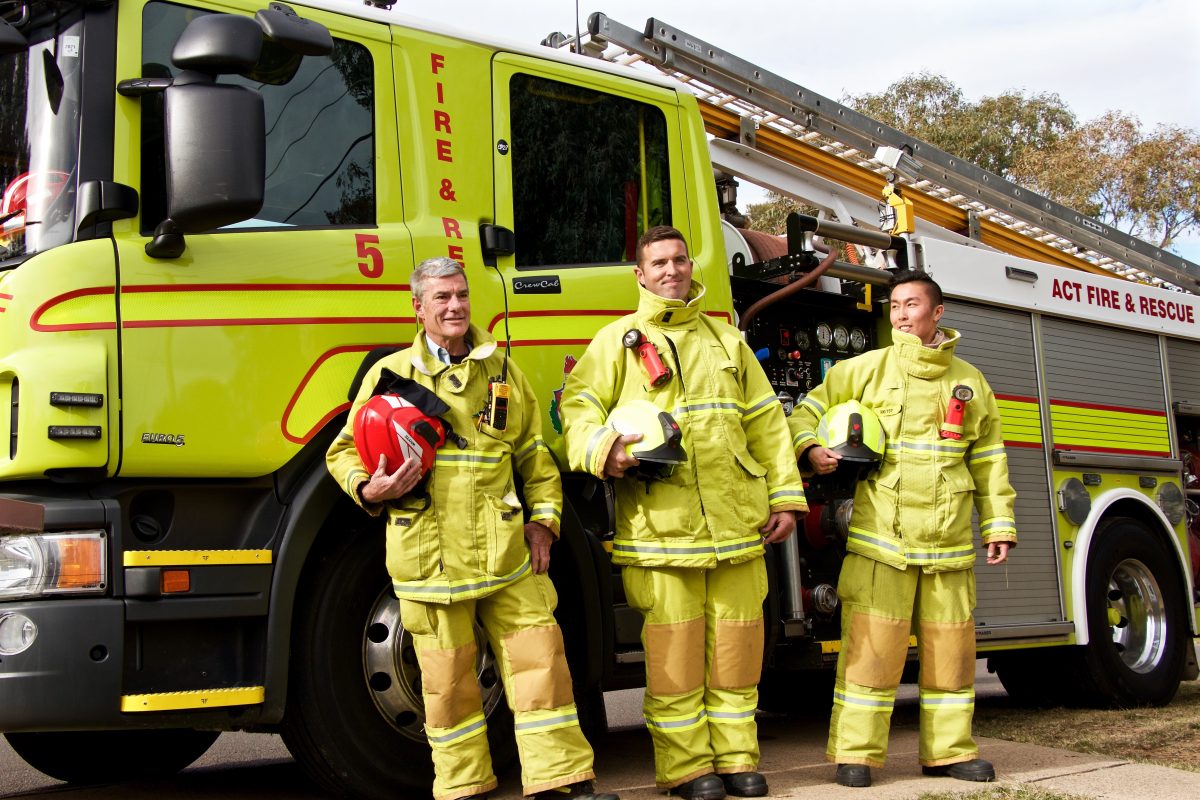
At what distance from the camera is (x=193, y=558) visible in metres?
3.84

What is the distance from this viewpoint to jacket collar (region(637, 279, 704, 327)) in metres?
4.45

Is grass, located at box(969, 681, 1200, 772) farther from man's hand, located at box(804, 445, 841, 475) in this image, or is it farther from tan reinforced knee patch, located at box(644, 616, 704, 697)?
tan reinforced knee patch, located at box(644, 616, 704, 697)

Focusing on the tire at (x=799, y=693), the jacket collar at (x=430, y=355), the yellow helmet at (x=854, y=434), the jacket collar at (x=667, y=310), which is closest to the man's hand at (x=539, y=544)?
the jacket collar at (x=430, y=355)

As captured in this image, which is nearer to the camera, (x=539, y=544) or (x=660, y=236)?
(x=539, y=544)

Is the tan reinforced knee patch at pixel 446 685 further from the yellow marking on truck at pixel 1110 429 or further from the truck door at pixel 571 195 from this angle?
the yellow marking on truck at pixel 1110 429

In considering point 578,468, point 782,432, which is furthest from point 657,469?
point 782,432

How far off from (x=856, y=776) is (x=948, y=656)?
22.7 inches

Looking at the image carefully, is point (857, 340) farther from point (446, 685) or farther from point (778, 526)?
point (446, 685)

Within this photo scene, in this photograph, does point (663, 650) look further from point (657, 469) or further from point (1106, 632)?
point (1106, 632)

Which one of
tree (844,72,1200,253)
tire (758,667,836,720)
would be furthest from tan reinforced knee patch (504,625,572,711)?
tree (844,72,1200,253)

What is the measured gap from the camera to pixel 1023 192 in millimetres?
Answer: 8297

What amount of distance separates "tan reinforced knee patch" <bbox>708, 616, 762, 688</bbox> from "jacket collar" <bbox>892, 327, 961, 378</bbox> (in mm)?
1261

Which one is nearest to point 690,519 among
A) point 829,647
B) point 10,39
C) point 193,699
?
point 829,647

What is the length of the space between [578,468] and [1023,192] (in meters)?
5.11
